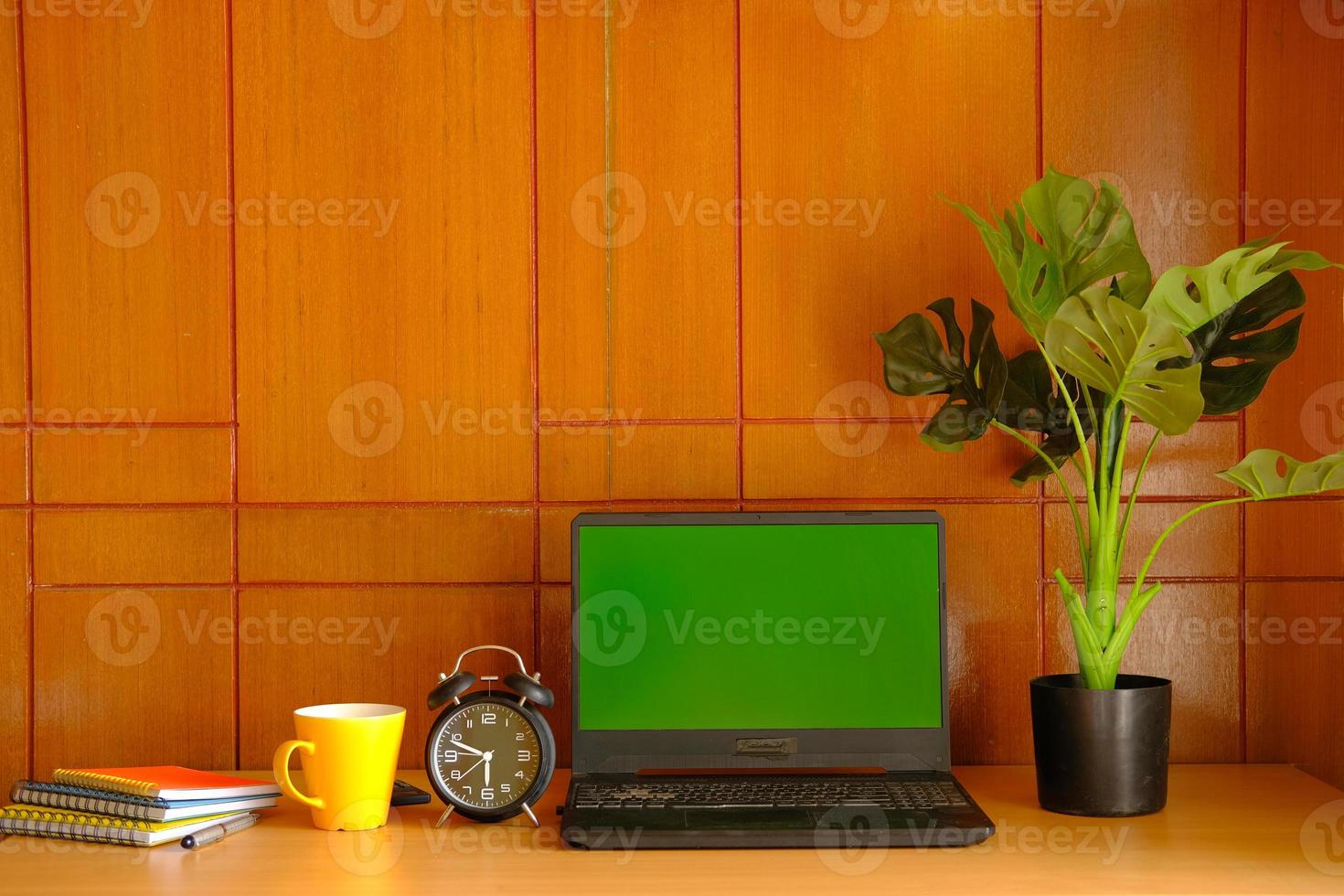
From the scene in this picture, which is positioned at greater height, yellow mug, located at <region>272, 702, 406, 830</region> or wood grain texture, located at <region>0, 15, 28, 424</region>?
wood grain texture, located at <region>0, 15, 28, 424</region>

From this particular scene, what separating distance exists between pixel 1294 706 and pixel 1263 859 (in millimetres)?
712

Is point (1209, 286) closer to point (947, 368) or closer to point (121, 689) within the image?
point (947, 368)

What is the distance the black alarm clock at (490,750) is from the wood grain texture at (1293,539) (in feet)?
4.65

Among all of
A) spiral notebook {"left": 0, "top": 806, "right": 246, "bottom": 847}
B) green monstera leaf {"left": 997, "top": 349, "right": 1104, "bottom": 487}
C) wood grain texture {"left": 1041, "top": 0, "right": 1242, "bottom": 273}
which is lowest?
spiral notebook {"left": 0, "top": 806, "right": 246, "bottom": 847}

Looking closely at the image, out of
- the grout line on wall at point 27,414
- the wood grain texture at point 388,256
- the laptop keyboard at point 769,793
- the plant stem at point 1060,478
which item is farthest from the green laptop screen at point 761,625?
the grout line on wall at point 27,414

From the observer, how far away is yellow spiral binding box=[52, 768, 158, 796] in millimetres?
1724

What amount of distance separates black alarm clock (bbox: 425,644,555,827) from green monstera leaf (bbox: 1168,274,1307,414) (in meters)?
1.23

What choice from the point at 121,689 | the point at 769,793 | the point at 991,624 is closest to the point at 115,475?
the point at 121,689

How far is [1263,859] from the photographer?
1582 millimetres

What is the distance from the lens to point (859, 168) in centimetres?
221

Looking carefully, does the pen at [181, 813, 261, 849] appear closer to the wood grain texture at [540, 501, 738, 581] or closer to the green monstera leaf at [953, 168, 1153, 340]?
the wood grain texture at [540, 501, 738, 581]

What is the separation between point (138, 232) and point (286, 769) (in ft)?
3.73

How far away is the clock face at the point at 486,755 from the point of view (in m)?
1.79

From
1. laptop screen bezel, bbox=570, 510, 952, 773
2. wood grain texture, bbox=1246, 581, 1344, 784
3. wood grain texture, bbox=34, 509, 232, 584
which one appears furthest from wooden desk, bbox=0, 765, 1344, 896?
wood grain texture, bbox=34, 509, 232, 584
